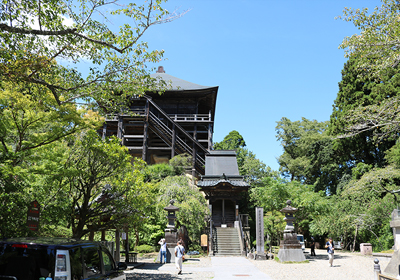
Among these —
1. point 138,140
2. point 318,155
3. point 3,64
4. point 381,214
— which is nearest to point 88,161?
point 3,64

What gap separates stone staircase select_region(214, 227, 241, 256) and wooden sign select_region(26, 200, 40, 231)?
1336cm

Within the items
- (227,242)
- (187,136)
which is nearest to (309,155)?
(187,136)

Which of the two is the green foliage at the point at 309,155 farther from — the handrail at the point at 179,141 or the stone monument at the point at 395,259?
the stone monument at the point at 395,259

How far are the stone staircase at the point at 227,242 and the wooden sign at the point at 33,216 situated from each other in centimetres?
1336

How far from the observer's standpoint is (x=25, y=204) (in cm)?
754

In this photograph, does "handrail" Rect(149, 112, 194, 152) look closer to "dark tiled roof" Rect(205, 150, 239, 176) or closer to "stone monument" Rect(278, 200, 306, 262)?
"dark tiled roof" Rect(205, 150, 239, 176)

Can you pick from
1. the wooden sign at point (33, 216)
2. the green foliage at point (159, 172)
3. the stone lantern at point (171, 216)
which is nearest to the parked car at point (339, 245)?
the green foliage at point (159, 172)

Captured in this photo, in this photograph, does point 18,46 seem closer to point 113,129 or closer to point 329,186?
point 113,129

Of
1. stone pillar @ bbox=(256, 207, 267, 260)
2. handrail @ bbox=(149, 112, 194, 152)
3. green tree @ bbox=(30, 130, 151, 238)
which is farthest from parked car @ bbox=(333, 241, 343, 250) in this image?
green tree @ bbox=(30, 130, 151, 238)

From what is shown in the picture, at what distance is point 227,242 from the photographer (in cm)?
2011

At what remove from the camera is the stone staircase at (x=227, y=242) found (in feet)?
62.2

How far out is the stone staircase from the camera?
18953 mm

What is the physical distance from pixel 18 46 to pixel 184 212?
1461cm

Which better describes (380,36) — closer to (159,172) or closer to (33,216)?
(33,216)
